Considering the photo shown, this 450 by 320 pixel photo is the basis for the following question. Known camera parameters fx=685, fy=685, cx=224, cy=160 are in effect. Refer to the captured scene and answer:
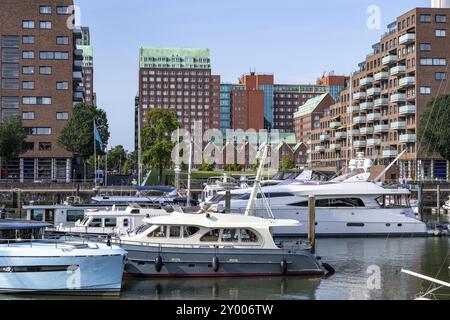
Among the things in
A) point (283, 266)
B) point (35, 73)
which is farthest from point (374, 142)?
point (283, 266)

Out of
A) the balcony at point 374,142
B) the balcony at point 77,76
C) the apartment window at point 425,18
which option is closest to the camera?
the balcony at point 77,76

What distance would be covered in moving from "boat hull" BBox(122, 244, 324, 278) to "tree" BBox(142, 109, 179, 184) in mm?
60999

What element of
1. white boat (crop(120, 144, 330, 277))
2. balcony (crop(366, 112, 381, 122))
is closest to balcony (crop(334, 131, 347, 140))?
balcony (crop(366, 112, 381, 122))

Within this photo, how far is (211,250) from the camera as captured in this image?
3014 centimetres

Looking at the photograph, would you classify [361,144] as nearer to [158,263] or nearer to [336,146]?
[336,146]

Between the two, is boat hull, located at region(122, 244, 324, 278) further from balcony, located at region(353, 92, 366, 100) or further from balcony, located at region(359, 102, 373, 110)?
balcony, located at region(353, 92, 366, 100)

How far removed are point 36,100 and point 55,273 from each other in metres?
80.3

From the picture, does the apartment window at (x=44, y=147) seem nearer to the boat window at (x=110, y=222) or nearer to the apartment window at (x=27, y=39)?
the apartment window at (x=27, y=39)

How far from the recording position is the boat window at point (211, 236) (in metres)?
30.7

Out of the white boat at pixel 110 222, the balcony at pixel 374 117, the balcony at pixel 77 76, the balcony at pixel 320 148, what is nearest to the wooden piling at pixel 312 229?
the white boat at pixel 110 222

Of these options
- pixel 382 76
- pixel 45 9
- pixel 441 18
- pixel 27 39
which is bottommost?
pixel 382 76

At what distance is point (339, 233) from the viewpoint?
A: 4931cm

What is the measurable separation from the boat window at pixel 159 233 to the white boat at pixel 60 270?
471 cm

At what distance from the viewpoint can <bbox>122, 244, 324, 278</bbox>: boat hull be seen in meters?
29.9
